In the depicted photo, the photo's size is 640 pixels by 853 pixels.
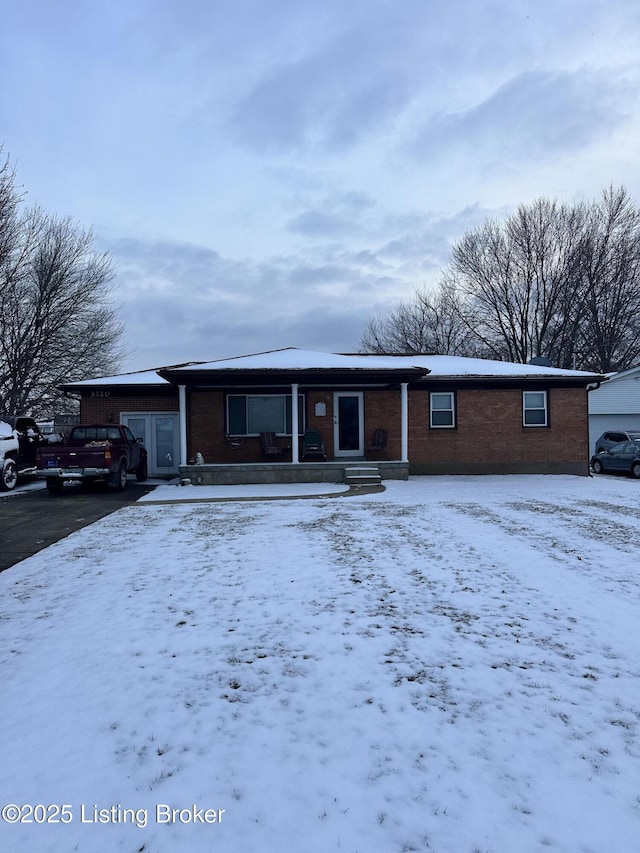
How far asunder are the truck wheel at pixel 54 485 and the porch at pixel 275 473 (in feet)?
10.4

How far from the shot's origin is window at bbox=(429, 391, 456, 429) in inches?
661

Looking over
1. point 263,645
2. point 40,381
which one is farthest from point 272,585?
point 40,381

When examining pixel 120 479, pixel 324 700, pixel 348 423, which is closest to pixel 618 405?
pixel 348 423

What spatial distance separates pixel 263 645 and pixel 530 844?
232 centimetres

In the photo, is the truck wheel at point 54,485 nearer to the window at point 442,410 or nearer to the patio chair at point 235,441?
the patio chair at point 235,441

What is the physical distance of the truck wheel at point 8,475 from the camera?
14.5 meters

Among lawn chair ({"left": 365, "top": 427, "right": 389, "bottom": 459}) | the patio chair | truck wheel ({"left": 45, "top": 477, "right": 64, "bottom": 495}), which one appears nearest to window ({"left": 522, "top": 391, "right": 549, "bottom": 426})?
lawn chair ({"left": 365, "top": 427, "right": 389, "bottom": 459})

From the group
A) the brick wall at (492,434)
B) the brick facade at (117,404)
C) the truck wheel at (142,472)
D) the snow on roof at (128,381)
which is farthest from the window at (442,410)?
the truck wheel at (142,472)

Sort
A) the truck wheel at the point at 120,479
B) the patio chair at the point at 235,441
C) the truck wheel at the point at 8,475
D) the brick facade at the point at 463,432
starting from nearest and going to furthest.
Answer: the truck wheel at the point at 120,479
the truck wheel at the point at 8,475
the patio chair at the point at 235,441
the brick facade at the point at 463,432

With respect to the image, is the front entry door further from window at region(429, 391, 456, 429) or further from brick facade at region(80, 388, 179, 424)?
brick facade at region(80, 388, 179, 424)

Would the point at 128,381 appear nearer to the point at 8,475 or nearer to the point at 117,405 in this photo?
the point at 117,405

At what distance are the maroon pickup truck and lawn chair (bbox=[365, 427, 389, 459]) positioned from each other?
7.44 metres

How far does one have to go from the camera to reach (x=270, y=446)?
1579 centimetres

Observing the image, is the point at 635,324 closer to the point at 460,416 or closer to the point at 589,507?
the point at 460,416
